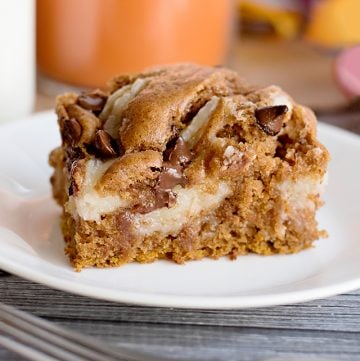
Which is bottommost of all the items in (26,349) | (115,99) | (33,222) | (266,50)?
(266,50)

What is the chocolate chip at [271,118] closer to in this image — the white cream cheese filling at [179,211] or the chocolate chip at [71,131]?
the white cream cheese filling at [179,211]

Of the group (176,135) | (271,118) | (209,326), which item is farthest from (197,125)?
(209,326)

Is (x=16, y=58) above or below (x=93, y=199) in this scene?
below

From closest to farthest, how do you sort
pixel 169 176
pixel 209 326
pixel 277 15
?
pixel 209 326, pixel 169 176, pixel 277 15

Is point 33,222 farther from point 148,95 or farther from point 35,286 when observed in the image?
point 148,95

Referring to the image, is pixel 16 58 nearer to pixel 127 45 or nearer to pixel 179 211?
pixel 127 45

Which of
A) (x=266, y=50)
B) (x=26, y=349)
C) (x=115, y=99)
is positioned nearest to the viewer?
(x=26, y=349)

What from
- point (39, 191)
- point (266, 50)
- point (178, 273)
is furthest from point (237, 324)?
point (266, 50)
